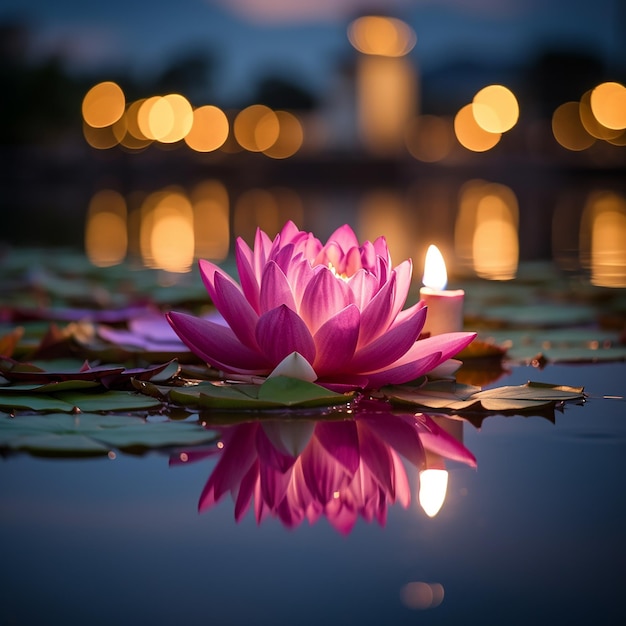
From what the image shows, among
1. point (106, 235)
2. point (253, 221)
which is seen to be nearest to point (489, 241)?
point (106, 235)

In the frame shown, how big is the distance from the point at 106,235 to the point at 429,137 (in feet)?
108

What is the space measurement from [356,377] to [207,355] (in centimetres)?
18

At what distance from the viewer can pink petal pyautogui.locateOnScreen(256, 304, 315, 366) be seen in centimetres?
107

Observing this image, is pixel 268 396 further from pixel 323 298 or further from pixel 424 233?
pixel 424 233

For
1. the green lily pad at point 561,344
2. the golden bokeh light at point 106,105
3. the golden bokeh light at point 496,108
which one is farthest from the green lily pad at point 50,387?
the golden bokeh light at point 496,108

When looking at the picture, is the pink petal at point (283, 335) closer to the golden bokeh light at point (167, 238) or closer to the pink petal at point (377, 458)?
the pink petal at point (377, 458)

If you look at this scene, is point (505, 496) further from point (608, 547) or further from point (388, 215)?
point (388, 215)

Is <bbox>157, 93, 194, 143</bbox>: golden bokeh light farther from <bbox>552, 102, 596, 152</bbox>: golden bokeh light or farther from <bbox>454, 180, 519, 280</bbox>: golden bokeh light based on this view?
<bbox>454, 180, 519, 280</bbox>: golden bokeh light

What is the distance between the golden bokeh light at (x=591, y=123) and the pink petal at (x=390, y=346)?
40534 mm

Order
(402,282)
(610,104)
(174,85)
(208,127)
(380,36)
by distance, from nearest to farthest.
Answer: (402,282) < (380,36) < (610,104) < (208,127) < (174,85)

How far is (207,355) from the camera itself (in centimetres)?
118

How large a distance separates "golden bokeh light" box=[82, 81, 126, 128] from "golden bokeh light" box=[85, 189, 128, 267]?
25.7 m

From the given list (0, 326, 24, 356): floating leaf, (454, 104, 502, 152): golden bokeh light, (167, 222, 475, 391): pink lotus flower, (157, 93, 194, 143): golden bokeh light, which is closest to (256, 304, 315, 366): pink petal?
(167, 222, 475, 391): pink lotus flower

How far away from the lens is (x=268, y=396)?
1.09 m
